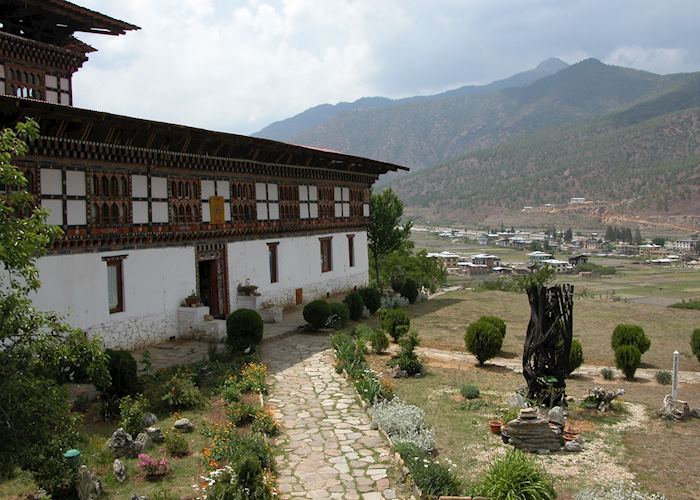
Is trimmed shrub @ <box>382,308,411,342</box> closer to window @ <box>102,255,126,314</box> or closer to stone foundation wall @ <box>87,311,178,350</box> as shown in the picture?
stone foundation wall @ <box>87,311,178,350</box>

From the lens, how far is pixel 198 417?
11.8 m

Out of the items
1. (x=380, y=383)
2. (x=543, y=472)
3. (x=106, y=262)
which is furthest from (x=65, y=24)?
(x=543, y=472)

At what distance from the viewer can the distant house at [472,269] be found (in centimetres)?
7928

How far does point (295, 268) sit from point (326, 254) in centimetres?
315

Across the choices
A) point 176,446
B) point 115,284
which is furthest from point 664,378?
point 115,284

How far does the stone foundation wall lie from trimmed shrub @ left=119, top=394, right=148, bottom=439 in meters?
5.79

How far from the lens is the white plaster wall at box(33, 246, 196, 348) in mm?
15562

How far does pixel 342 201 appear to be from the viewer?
30281 millimetres

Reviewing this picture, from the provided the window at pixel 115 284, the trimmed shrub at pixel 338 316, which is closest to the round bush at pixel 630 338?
the trimmed shrub at pixel 338 316

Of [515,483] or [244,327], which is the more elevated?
[244,327]

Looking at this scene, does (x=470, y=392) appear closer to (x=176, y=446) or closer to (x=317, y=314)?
(x=176, y=446)

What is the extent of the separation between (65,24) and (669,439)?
20931 mm

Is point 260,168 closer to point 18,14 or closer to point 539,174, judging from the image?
point 18,14

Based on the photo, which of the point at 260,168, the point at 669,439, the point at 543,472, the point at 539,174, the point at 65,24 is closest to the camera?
the point at 543,472
